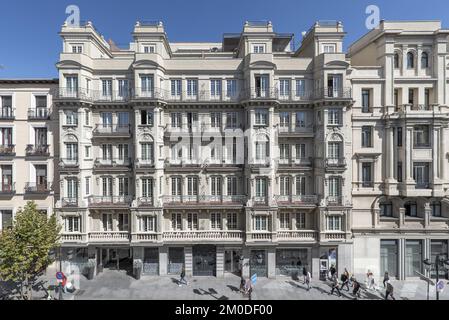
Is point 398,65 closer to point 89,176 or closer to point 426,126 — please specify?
point 426,126

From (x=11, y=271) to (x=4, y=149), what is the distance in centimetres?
1421

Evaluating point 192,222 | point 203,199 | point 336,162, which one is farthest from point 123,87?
point 336,162

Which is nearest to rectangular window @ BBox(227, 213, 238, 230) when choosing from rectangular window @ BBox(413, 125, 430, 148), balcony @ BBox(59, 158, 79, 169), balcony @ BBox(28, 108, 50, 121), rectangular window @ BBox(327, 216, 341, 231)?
rectangular window @ BBox(327, 216, 341, 231)

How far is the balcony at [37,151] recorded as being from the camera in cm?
2756

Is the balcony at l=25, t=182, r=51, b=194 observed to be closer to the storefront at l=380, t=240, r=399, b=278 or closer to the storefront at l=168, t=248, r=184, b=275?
the storefront at l=168, t=248, r=184, b=275

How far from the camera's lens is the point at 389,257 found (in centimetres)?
2784

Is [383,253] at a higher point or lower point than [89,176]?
lower

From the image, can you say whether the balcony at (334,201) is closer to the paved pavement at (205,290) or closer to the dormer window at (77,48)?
the paved pavement at (205,290)

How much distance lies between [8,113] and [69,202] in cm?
1237

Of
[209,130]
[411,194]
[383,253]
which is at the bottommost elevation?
[383,253]

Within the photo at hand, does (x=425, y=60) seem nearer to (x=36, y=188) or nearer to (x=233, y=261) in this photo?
(x=233, y=261)

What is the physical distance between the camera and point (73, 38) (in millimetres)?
27375

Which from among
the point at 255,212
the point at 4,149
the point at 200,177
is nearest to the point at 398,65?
the point at 255,212

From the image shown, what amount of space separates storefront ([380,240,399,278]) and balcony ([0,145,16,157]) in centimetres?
4250
